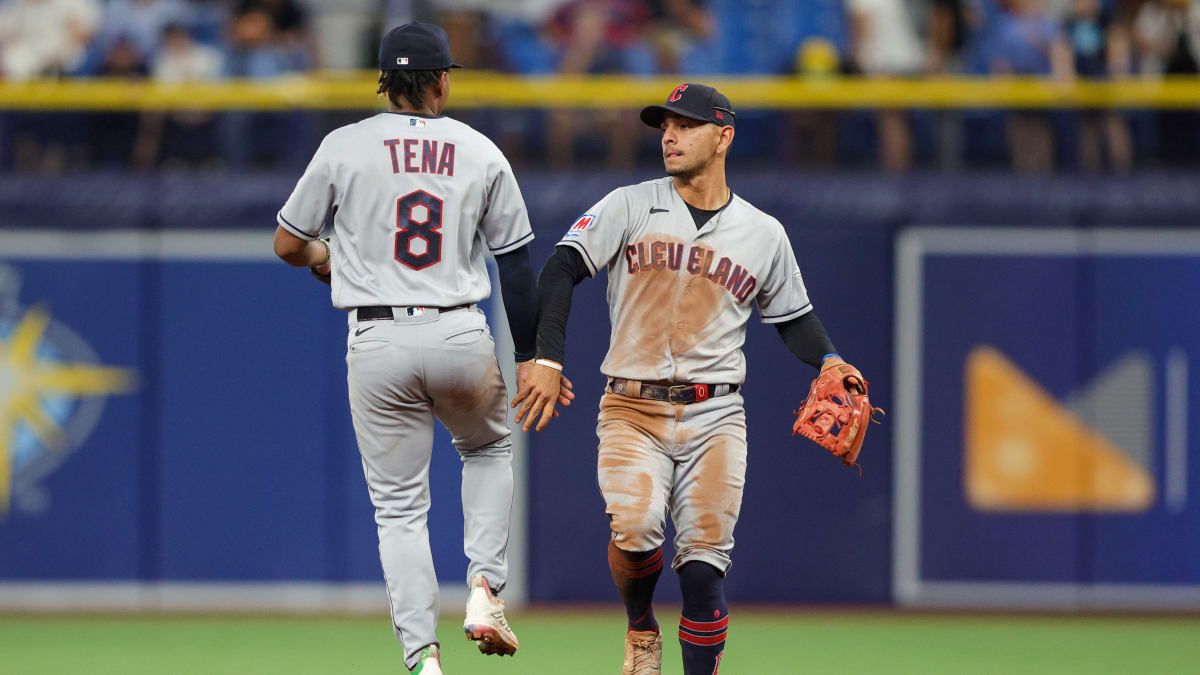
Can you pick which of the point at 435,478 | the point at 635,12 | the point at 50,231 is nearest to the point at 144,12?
the point at 50,231

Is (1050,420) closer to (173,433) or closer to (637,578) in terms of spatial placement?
(637,578)

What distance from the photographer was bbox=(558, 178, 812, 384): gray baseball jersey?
5.11 meters

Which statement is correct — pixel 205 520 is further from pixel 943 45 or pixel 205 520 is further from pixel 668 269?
pixel 943 45

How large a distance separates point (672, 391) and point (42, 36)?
5708 millimetres

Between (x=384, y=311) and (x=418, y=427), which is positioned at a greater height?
(x=384, y=311)

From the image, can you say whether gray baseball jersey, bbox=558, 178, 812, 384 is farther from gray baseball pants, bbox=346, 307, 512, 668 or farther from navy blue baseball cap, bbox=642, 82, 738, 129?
gray baseball pants, bbox=346, 307, 512, 668

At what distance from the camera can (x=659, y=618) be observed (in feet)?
25.8

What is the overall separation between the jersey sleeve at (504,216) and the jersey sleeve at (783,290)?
0.87 m

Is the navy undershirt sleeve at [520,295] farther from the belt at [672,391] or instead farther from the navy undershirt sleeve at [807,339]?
the navy undershirt sleeve at [807,339]

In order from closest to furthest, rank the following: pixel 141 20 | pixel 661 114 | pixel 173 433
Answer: pixel 661 114 < pixel 173 433 < pixel 141 20

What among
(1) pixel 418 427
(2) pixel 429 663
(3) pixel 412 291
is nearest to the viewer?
(2) pixel 429 663

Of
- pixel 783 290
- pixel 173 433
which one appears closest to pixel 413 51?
pixel 783 290

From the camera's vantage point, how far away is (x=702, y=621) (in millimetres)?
4965

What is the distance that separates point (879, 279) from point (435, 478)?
8.58 feet
